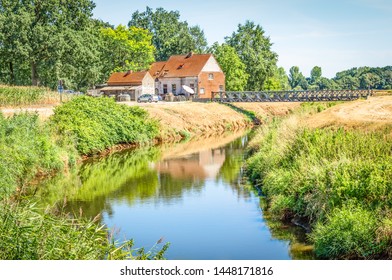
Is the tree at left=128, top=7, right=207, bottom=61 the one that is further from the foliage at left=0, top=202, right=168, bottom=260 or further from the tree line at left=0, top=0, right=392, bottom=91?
the foliage at left=0, top=202, right=168, bottom=260

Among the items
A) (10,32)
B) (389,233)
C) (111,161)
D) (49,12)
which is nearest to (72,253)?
(389,233)

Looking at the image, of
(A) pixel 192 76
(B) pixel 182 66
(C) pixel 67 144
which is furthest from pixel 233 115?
(C) pixel 67 144

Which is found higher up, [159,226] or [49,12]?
[49,12]

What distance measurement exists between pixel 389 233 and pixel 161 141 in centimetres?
2703

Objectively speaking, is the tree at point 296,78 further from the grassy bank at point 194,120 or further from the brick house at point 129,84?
the grassy bank at point 194,120

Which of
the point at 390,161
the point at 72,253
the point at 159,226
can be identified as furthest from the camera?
the point at 159,226

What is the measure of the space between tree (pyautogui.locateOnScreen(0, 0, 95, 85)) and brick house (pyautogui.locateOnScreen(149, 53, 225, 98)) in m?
16.5

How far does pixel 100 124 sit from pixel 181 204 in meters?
15.1

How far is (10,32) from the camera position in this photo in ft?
147

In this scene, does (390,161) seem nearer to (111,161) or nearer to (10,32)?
(111,161)

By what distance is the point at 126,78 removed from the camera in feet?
193

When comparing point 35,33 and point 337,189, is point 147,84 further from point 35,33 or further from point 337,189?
point 337,189

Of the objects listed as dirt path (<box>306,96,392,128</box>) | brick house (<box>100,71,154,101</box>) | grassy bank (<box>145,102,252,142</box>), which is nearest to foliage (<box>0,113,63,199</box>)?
dirt path (<box>306,96,392,128</box>)
